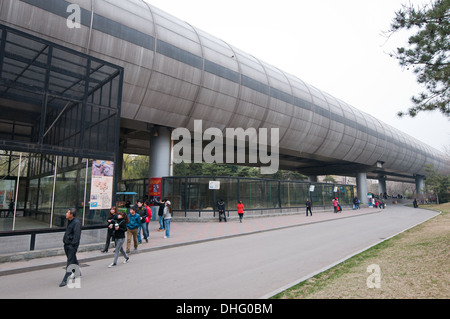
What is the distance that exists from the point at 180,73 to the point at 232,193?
1027 centimetres

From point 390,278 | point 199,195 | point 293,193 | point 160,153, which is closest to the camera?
point 390,278

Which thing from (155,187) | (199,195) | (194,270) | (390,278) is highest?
(155,187)

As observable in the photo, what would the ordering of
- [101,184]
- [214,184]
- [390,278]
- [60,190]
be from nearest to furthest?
[390,278] → [60,190] → [101,184] → [214,184]

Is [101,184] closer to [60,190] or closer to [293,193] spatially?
[60,190]

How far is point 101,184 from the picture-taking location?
11430mm

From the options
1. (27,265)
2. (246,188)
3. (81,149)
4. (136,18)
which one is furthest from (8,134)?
(246,188)

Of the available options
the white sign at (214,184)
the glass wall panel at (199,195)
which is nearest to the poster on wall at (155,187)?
the glass wall panel at (199,195)

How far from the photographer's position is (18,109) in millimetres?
16891

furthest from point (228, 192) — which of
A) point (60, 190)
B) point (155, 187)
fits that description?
point (60, 190)

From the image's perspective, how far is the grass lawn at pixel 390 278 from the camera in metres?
5.24

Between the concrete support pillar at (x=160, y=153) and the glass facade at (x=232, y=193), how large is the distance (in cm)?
115

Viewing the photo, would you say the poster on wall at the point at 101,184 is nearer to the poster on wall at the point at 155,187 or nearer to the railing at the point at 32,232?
the railing at the point at 32,232

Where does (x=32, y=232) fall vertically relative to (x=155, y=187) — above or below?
below
